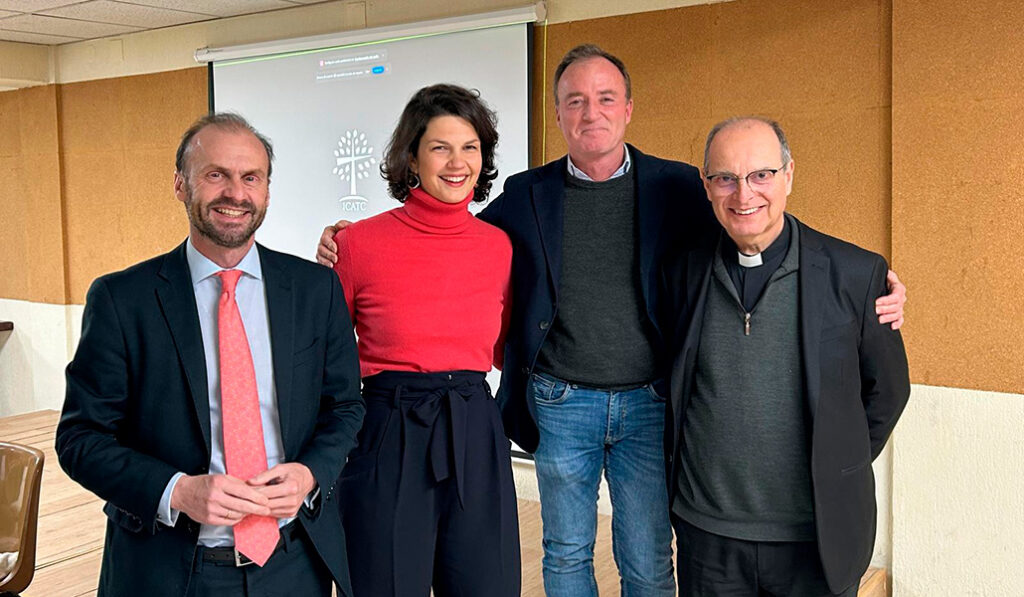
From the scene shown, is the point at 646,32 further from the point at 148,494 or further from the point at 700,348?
the point at 148,494

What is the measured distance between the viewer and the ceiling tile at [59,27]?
5.92 metres

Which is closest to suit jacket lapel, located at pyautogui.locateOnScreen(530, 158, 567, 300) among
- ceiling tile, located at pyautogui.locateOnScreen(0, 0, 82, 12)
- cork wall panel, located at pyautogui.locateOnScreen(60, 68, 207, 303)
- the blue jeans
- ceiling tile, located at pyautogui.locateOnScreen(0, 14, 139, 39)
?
the blue jeans

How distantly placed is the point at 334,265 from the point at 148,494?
2.44 ft

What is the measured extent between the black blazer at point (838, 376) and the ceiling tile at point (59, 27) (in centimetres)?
534

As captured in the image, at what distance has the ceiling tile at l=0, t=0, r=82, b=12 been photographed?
535 centimetres

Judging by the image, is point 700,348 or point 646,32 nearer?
point 700,348

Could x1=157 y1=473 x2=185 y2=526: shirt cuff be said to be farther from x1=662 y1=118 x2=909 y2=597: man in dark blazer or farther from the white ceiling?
the white ceiling

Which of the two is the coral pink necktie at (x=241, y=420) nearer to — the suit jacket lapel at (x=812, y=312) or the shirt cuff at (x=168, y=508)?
the shirt cuff at (x=168, y=508)

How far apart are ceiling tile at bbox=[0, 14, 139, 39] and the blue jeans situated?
5.03 meters

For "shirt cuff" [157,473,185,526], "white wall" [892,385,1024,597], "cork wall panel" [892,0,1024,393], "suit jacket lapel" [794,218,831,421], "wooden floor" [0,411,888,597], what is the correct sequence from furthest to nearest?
1. "wooden floor" [0,411,888,597]
2. "white wall" [892,385,1024,597]
3. "cork wall panel" [892,0,1024,393]
4. "suit jacket lapel" [794,218,831,421]
5. "shirt cuff" [157,473,185,526]

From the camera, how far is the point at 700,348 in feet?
6.88

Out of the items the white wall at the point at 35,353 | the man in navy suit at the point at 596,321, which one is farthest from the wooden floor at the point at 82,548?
the man in navy suit at the point at 596,321

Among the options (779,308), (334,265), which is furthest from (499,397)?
(779,308)

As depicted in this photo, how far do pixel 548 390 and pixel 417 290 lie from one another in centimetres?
49
